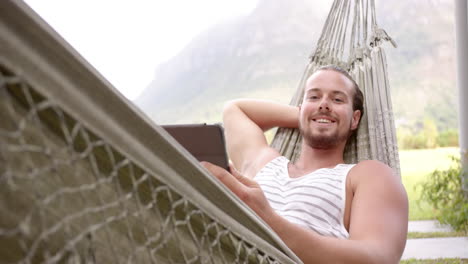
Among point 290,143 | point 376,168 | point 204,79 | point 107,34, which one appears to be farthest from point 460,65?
point 204,79

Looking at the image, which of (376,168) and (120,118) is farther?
(376,168)

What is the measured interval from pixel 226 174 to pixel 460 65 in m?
3.13

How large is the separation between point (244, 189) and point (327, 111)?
0.74 metres

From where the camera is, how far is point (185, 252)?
30.5 inches

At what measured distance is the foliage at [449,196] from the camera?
3.66m

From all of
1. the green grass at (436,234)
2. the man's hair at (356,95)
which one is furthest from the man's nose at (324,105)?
the green grass at (436,234)

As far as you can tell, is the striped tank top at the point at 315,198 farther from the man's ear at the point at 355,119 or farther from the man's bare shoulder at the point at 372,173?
the man's ear at the point at 355,119

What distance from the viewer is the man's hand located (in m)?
1.10

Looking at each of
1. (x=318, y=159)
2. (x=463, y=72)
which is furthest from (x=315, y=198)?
(x=463, y=72)

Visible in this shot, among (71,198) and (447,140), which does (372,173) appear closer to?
(71,198)

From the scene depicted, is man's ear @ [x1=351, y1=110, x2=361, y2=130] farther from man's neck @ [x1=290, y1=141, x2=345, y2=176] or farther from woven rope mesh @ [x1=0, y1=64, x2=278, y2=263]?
woven rope mesh @ [x1=0, y1=64, x2=278, y2=263]

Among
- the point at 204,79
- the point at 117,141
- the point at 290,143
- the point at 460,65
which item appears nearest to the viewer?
the point at 117,141

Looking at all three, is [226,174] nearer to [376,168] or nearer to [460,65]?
[376,168]

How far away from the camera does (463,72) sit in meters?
3.77
